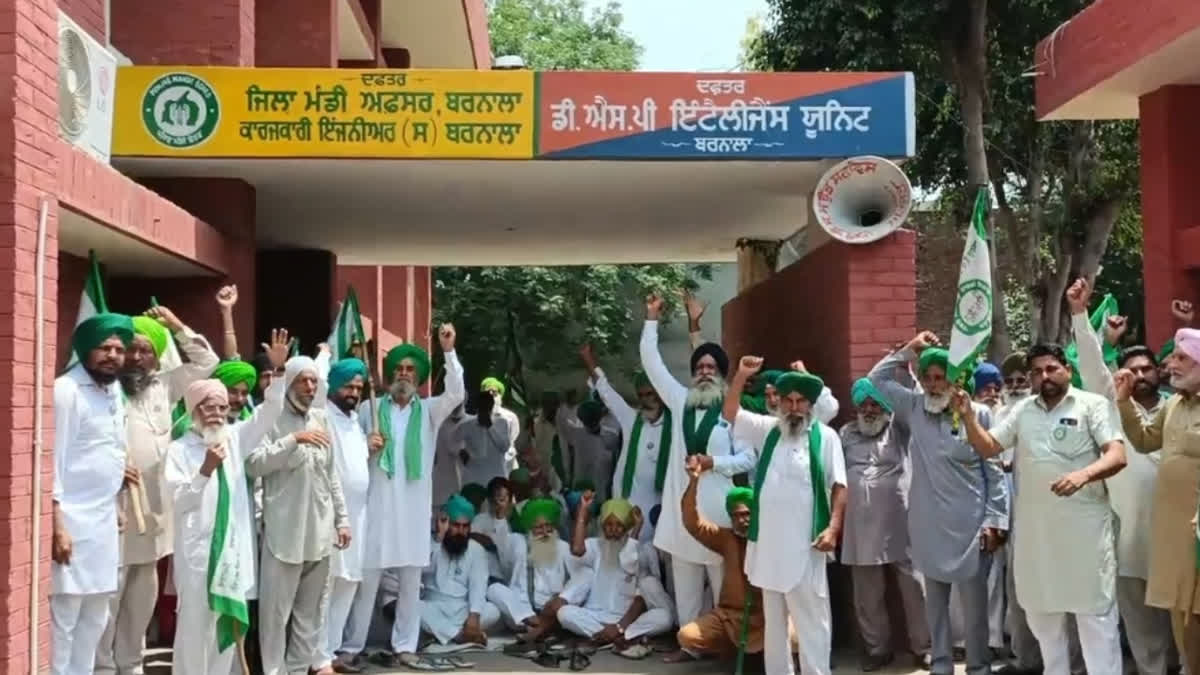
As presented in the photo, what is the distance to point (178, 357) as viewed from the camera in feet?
23.9

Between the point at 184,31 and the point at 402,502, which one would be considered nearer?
the point at 402,502

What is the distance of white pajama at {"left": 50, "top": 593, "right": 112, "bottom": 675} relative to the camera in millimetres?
5590

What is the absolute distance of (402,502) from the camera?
8.08 m

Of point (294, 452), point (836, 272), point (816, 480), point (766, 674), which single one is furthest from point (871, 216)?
point (294, 452)

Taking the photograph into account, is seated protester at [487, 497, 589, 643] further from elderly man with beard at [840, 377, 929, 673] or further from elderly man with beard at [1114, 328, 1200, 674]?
elderly man with beard at [1114, 328, 1200, 674]

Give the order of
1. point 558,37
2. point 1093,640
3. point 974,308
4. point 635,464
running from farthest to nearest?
point 558,37, point 635,464, point 974,308, point 1093,640

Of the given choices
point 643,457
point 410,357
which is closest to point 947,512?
point 643,457

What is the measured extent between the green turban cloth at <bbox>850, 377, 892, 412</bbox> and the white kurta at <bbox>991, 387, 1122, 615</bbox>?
3.36ft

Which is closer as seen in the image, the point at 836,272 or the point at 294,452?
the point at 294,452

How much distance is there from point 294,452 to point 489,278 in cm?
1793

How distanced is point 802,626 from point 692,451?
124cm

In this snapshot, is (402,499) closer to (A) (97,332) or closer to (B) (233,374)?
(B) (233,374)

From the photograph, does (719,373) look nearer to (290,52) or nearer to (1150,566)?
(1150,566)

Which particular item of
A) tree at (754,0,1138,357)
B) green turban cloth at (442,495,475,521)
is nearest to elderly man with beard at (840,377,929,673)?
green turban cloth at (442,495,475,521)
